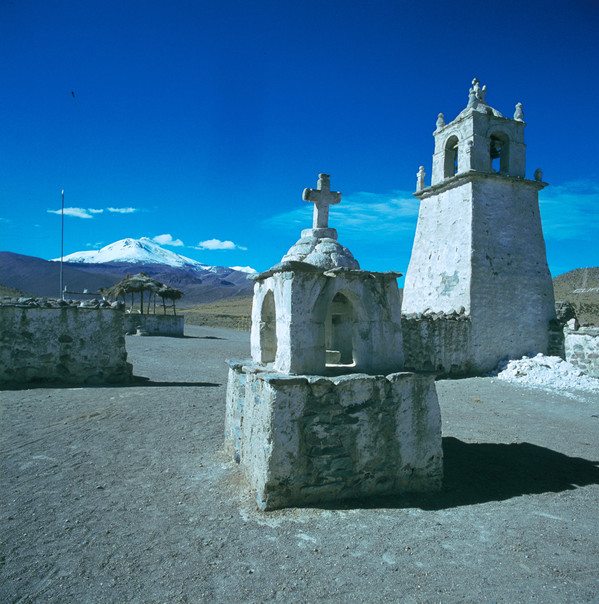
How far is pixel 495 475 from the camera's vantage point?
16.2ft

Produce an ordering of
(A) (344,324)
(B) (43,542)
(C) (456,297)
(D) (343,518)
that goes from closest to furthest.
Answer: (B) (43,542), (D) (343,518), (A) (344,324), (C) (456,297)

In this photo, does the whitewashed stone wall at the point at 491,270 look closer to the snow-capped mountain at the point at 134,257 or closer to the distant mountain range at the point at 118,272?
the distant mountain range at the point at 118,272

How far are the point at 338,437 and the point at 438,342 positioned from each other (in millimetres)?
8890

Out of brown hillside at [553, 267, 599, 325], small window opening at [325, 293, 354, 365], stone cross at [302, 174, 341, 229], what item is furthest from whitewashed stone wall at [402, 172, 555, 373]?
brown hillside at [553, 267, 599, 325]

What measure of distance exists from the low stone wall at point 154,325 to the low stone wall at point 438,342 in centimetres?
1531

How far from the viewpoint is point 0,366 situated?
914 centimetres

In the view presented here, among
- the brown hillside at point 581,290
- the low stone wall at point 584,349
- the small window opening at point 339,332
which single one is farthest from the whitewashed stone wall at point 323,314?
the brown hillside at point 581,290

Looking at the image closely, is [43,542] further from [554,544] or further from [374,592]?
[554,544]

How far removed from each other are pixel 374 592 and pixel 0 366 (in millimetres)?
9412

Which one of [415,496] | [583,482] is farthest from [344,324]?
[583,482]

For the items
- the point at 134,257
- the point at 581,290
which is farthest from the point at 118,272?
the point at 581,290

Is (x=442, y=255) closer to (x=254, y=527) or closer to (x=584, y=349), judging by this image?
(x=584, y=349)

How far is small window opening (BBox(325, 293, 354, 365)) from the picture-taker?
5934mm

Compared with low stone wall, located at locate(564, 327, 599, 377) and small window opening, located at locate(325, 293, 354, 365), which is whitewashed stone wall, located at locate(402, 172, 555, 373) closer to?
low stone wall, located at locate(564, 327, 599, 377)
